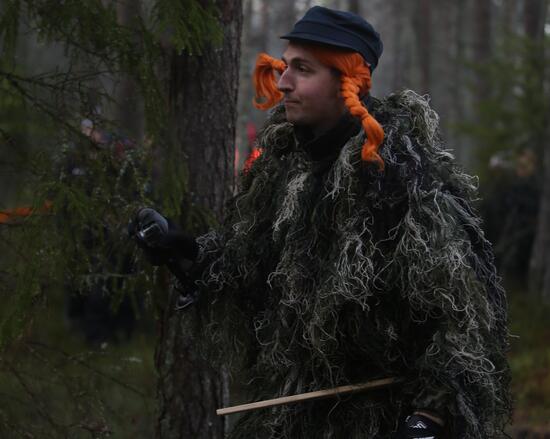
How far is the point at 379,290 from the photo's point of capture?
10.4ft

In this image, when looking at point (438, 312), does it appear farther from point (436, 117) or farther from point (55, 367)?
point (55, 367)

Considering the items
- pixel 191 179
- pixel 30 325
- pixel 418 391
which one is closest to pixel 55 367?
pixel 30 325

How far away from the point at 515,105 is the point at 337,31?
30.4 ft

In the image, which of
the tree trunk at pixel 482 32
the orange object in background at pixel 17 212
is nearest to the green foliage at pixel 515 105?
the tree trunk at pixel 482 32

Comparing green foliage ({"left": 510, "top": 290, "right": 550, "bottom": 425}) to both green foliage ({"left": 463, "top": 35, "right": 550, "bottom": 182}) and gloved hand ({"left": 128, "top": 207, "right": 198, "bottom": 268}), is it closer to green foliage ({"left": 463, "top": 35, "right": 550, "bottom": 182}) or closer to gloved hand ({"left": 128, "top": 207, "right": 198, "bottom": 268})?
green foliage ({"left": 463, "top": 35, "right": 550, "bottom": 182})

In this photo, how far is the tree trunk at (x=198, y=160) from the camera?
4.36m

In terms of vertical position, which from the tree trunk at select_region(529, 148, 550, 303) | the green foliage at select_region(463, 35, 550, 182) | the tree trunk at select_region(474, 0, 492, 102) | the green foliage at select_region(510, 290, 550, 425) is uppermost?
the tree trunk at select_region(474, 0, 492, 102)

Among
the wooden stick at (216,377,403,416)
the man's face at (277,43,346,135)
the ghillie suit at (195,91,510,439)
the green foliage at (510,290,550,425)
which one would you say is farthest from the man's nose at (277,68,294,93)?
the green foliage at (510,290,550,425)

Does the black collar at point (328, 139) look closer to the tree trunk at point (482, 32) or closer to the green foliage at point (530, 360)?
the green foliage at point (530, 360)

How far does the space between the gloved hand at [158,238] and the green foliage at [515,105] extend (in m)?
8.33

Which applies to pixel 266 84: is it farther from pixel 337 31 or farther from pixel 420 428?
pixel 420 428

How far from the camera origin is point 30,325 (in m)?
3.97

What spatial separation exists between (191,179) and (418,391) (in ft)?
5.85

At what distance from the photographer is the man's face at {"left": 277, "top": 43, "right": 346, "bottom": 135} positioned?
128 inches
